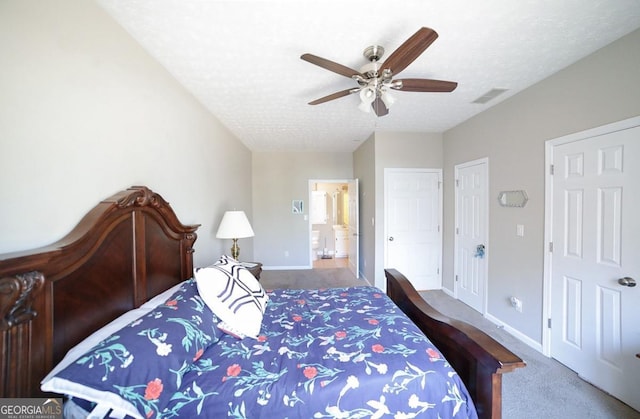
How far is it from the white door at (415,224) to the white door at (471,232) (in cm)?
35

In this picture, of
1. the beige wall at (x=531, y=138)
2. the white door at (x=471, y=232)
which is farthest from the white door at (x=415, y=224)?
the beige wall at (x=531, y=138)

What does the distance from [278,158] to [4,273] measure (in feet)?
14.8

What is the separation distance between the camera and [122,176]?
1435mm

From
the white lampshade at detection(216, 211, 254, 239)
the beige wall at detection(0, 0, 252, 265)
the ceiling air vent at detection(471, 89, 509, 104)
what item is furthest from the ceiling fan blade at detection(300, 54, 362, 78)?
the white lampshade at detection(216, 211, 254, 239)

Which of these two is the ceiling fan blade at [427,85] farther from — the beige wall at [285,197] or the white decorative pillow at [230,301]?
the beige wall at [285,197]

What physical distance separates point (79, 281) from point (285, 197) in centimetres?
412

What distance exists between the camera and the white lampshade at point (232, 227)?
2.62 m

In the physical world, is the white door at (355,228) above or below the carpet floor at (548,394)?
above

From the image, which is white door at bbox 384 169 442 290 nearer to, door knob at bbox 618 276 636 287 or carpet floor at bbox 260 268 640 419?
carpet floor at bbox 260 268 640 419

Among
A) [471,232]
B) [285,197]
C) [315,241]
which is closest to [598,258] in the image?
[471,232]

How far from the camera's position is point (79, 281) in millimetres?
1016

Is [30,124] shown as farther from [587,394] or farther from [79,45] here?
[587,394]

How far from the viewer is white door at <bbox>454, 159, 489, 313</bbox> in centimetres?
293

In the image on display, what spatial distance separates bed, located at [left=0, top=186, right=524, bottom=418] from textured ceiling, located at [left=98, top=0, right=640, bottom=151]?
3.63 ft
